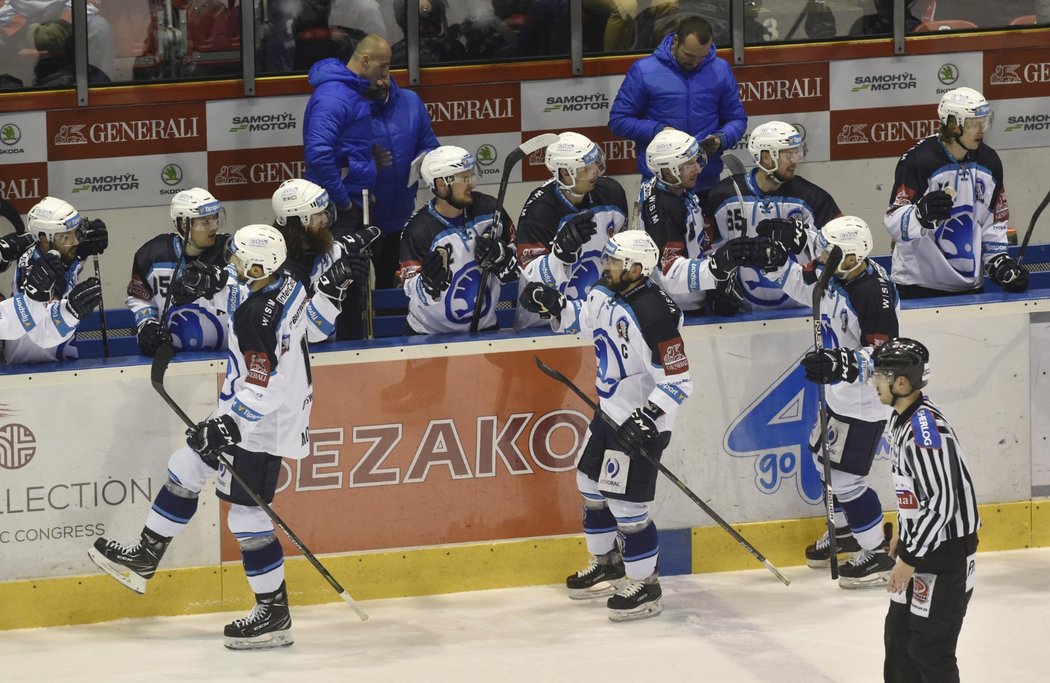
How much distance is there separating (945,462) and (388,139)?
12.3 feet

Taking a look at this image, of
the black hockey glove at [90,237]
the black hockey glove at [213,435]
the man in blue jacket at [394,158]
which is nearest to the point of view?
the black hockey glove at [213,435]

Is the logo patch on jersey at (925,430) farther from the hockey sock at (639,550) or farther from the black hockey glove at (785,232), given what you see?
the black hockey glove at (785,232)

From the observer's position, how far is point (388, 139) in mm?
8352

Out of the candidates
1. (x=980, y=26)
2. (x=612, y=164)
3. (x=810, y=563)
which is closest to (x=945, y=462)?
(x=810, y=563)

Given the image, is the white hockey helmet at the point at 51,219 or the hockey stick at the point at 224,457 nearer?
the hockey stick at the point at 224,457

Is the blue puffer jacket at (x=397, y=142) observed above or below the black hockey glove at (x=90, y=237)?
above

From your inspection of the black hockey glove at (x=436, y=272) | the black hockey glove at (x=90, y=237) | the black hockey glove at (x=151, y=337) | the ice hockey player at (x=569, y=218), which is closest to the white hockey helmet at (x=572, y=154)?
the ice hockey player at (x=569, y=218)

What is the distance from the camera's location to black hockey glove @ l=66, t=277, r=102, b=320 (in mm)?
6922

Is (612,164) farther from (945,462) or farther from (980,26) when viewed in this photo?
(945,462)

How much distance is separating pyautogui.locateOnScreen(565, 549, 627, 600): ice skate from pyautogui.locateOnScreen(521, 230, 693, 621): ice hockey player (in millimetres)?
237

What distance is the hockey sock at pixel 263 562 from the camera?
6.75 m

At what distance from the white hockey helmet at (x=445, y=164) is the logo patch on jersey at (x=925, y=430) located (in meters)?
2.67

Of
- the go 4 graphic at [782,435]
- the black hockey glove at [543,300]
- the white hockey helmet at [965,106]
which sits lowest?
the go 4 graphic at [782,435]

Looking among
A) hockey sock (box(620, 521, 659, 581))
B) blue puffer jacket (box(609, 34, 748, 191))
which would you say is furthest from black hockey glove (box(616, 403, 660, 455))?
blue puffer jacket (box(609, 34, 748, 191))
